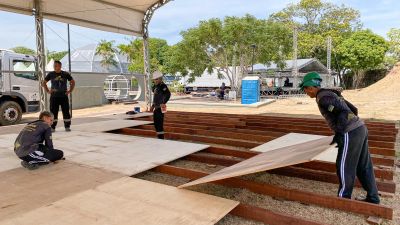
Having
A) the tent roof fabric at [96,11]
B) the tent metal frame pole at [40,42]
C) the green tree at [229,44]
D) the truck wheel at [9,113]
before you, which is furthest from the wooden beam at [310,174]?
the green tree at [229,44]

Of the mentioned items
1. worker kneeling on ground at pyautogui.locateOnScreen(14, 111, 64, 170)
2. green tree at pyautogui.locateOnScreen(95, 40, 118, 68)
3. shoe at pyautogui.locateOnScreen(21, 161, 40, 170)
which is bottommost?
shoe at pyautogui.locateOnScreen(21, 161, 40, 170)

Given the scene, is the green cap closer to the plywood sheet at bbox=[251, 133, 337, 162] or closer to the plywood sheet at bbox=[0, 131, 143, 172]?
the plywood sheet at bbox=[251, 133, 337, 162]

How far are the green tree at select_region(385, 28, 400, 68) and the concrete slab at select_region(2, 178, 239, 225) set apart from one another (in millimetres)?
38779

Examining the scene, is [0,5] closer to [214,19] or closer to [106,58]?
[214,19]

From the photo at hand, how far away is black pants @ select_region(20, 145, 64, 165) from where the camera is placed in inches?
144

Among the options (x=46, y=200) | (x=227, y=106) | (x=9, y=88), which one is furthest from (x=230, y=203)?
(x=227, y=106)

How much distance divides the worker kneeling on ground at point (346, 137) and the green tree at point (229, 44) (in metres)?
16.8

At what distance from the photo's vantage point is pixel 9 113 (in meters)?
9.95

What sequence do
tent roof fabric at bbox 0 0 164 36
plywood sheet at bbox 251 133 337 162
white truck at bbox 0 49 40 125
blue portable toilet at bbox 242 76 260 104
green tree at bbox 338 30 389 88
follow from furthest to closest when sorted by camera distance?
green tree at bbox 338 30 389 88, blue portable toilet at bbox 242 76 260 104, white truck at bbox 0 49 40 125, tent roof fabric at bbox 0 0 164 36, plywood sheet at bbox 251 133 337 162

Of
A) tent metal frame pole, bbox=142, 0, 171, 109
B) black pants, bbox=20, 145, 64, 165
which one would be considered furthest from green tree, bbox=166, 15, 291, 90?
black pants, bbox=20, 145, 64, 165

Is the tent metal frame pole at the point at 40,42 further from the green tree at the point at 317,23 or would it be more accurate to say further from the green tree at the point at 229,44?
the green tree at the point at 317,23

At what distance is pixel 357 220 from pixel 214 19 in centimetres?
1845

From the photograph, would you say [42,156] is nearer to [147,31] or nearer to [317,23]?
[147,31]

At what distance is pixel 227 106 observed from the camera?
1597cm
